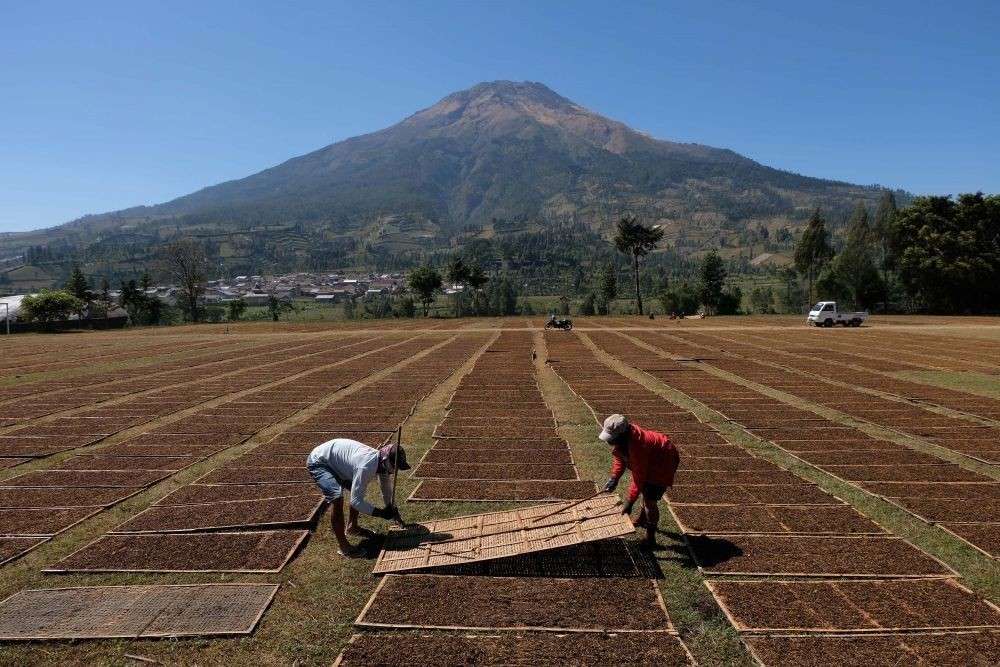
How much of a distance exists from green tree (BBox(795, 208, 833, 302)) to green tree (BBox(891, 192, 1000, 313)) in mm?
8915

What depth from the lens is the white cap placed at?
776 centimetres

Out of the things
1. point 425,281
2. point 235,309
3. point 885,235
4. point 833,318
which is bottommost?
point 833,318

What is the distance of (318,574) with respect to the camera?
761 centimetres

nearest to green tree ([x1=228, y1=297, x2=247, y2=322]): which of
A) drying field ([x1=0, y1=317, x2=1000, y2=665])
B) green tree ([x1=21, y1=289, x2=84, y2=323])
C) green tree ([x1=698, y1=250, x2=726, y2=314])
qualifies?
green tree ([x1=21, y1=289, x2=84, y2=323])

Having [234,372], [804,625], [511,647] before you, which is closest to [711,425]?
[804,625]

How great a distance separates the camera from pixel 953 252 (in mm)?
63719

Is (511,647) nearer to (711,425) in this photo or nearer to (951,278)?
(711,425)

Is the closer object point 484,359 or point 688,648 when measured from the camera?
point 688,648

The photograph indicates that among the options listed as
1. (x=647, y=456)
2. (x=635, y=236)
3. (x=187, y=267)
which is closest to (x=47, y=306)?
(x=187, y=267)

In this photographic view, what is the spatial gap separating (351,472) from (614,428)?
142 inches

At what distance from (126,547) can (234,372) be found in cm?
2102

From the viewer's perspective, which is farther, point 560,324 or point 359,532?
point 560,324

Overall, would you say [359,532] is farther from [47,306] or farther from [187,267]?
[187,267]

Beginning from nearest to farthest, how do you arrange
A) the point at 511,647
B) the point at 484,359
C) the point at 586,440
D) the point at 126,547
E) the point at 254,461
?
the point at 511,647, the point at 126,547, the point at 254,461, the point at 586,440, the point at 484,359
